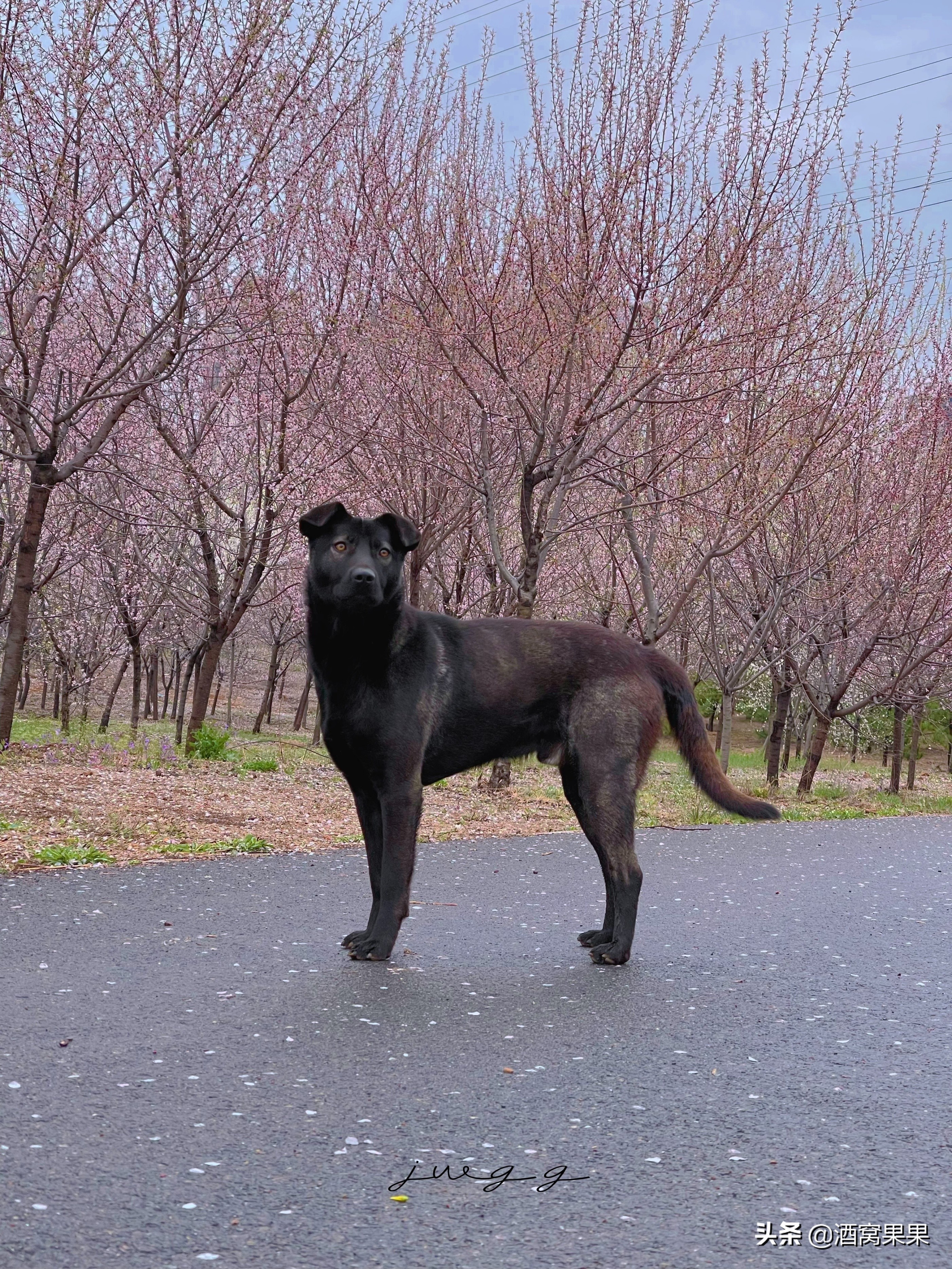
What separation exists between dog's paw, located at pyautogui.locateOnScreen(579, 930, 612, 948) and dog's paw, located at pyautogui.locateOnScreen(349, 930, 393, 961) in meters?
1.07

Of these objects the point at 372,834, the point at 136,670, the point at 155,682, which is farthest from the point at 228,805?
the point at 155,682

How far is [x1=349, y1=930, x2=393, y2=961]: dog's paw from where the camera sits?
5328 mm

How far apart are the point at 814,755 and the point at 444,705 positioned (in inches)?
575

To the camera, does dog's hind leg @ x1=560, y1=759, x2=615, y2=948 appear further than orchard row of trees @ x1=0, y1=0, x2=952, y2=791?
No

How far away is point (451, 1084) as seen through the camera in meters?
3.78

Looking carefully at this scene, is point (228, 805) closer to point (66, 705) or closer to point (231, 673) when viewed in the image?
point (66, 705)

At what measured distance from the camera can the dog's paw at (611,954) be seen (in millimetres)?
5535

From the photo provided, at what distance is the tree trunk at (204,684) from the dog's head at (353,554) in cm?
1023

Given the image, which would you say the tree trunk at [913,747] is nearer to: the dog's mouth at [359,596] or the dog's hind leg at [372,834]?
the dog's hind leg at [372,834]

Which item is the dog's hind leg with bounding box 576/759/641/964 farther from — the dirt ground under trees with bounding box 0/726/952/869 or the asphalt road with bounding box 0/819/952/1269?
the dirt ground under trees with bounding box 0/726/952/869

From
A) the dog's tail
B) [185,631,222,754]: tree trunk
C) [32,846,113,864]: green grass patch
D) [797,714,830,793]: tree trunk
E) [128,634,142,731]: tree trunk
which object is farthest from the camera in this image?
[128,634,142,731]: tree trunk

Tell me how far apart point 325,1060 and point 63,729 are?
19707 mm

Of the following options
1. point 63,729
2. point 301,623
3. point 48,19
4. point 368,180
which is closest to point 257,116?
point 48,19

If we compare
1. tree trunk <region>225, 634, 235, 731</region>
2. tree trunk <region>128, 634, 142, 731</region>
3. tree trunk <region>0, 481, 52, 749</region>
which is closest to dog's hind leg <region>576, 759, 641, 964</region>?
tree trunk <region>0, 481, 52, 749</region>
